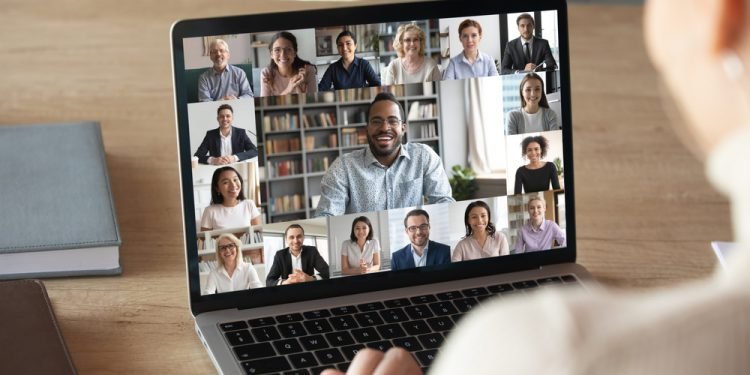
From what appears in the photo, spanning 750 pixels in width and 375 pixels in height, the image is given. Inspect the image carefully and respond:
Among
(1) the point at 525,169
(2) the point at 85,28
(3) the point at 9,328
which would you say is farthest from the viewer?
(2) the point at 85,28

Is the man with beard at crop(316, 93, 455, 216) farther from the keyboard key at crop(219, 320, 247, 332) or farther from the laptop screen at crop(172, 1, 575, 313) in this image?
the keyboard key at crop(219, 320, 247, 332)

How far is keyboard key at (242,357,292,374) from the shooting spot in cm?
88

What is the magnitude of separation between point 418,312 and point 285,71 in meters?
0.27

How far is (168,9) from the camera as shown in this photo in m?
1.85

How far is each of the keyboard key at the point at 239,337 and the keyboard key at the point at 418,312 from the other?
0.16 m

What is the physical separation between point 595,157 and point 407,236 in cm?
45

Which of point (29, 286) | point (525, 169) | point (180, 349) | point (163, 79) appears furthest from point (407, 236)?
point (163, 79)

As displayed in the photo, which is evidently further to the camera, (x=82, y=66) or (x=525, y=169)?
(x=82, y=66)

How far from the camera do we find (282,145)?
98 centimetres

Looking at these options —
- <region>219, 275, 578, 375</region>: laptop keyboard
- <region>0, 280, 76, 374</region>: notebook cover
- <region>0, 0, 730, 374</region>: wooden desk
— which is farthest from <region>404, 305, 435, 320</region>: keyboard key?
<region>0, 280, 76, 374</region>: notebook cover

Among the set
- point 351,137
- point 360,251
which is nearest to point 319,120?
point 351,137

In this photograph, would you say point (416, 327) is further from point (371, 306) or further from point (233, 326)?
point (233, 326)

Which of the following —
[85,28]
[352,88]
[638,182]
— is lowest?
[638,182]

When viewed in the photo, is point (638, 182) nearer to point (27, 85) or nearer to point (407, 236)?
point (407, 236)
